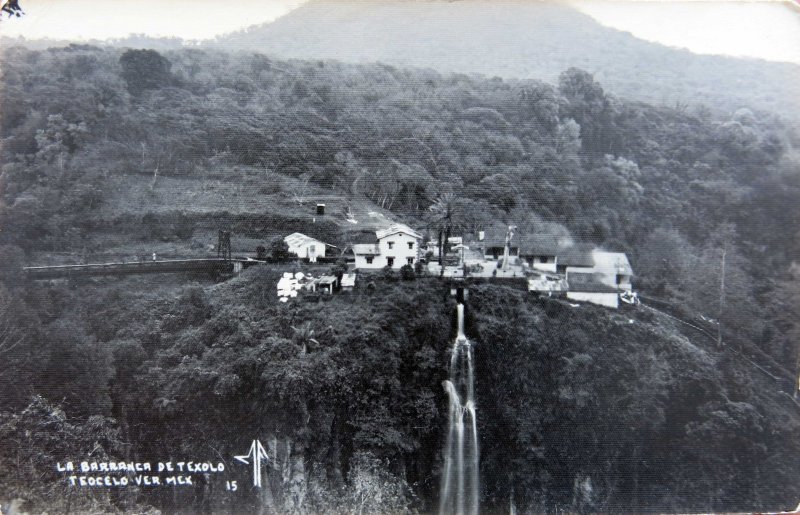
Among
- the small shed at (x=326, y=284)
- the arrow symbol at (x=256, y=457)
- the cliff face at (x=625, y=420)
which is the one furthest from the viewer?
the small shed at (x=326, y=284)

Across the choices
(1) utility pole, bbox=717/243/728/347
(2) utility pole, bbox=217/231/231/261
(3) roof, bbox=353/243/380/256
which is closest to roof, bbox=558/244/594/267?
(1) utility pole, bbox=717/243/728/347

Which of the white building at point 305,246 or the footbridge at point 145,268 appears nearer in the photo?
the footbridge at point 145,268

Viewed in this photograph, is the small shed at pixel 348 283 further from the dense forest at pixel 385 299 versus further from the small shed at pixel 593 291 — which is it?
the small shed at pixel 593 291

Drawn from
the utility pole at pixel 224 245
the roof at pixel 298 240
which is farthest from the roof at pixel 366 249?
the utility pole at pixel 224 245

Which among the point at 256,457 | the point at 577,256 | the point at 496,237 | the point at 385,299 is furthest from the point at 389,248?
the point at 256,457

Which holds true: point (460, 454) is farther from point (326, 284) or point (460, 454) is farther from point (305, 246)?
point (305, 246)

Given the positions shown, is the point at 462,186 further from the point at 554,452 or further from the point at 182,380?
the point at 182,380

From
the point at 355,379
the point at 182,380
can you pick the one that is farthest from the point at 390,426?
the point at 182,380
